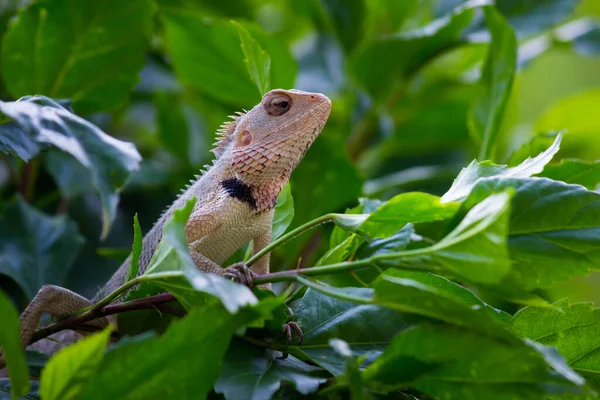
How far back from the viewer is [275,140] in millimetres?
1419

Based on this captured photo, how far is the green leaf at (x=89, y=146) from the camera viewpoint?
76cm

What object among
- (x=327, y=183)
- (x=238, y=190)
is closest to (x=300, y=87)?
(x=327, y=183)

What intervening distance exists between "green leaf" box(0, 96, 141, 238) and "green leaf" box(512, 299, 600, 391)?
0.60 meters

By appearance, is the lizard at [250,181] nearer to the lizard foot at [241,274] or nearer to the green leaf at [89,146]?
the lizard foot at [241,274]

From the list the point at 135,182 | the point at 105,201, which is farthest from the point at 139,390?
the point at 135,182

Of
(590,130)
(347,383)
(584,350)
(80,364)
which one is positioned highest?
(80,364)

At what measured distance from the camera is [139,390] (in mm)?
729

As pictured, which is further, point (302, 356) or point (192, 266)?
point (302, 356)

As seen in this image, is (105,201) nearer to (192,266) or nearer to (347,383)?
(192,266)

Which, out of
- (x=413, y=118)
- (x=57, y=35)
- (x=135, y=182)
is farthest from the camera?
(x=413, y=118)

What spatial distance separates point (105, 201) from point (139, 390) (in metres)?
0.21

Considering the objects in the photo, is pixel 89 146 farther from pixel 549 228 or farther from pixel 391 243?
pixel 549 228

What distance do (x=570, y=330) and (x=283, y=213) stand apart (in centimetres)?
52

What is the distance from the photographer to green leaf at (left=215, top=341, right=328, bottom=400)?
82cm
